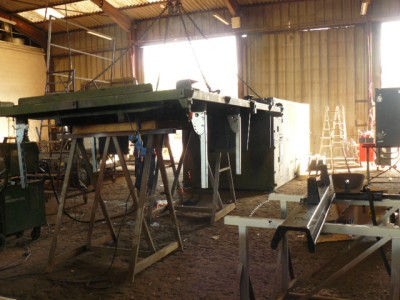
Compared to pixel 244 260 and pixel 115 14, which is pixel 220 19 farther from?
pixel 244 260

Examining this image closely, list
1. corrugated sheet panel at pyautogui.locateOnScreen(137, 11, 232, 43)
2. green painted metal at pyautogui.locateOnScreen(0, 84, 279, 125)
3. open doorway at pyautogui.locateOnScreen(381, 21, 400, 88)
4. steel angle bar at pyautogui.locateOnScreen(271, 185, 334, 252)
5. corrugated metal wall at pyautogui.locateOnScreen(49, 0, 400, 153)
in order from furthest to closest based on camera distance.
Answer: corrugated sheet panel at pyautogui.locateOnScreen(137, 11, 232, 43) < corrugated metal wall at pyautogui.locateOnScreen(49, 0, 400, 153) < open doorway at pyautogui.locateOnScreen(381, 21, 400, 88) < green painted metal at pyautogui.locateOnScreen(0, 84, 279, 125) < steel angle bar at pyautogui.locateOnScreen(271, 185, 334, 252)

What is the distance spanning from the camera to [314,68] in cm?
1153

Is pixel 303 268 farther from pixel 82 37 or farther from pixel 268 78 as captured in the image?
pixel 82 37

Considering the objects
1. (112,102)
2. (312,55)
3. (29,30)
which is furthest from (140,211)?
(29,30)

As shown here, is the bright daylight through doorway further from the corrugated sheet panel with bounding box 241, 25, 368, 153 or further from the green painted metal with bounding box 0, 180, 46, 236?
the green painted metal with bounding box 0, 180, 46, 236

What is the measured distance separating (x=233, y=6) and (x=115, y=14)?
400 cm

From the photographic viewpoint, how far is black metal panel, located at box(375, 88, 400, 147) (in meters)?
5.48

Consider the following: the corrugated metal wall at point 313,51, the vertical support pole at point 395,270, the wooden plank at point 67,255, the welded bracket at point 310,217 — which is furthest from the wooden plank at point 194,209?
the corrugated metal wall at point 313,51

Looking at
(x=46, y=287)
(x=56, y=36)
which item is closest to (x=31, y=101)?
(x=46, y=287)

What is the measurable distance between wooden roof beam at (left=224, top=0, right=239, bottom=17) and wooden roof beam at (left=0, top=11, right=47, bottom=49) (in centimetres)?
791

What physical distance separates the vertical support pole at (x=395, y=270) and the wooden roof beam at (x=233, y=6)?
10593mm

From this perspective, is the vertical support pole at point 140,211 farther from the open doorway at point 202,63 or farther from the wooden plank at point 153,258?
the open doorway at point 202,63

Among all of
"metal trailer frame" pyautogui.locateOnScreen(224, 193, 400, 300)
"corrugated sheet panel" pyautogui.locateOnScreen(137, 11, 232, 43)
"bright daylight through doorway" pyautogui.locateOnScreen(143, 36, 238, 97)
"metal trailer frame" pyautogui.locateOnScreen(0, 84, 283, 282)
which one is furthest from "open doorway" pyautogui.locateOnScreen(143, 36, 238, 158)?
"metal trailer frame" pyautogui.locateOnScreen(224, 193, 400, 300)

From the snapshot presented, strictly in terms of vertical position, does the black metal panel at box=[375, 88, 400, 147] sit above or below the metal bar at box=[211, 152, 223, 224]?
above
